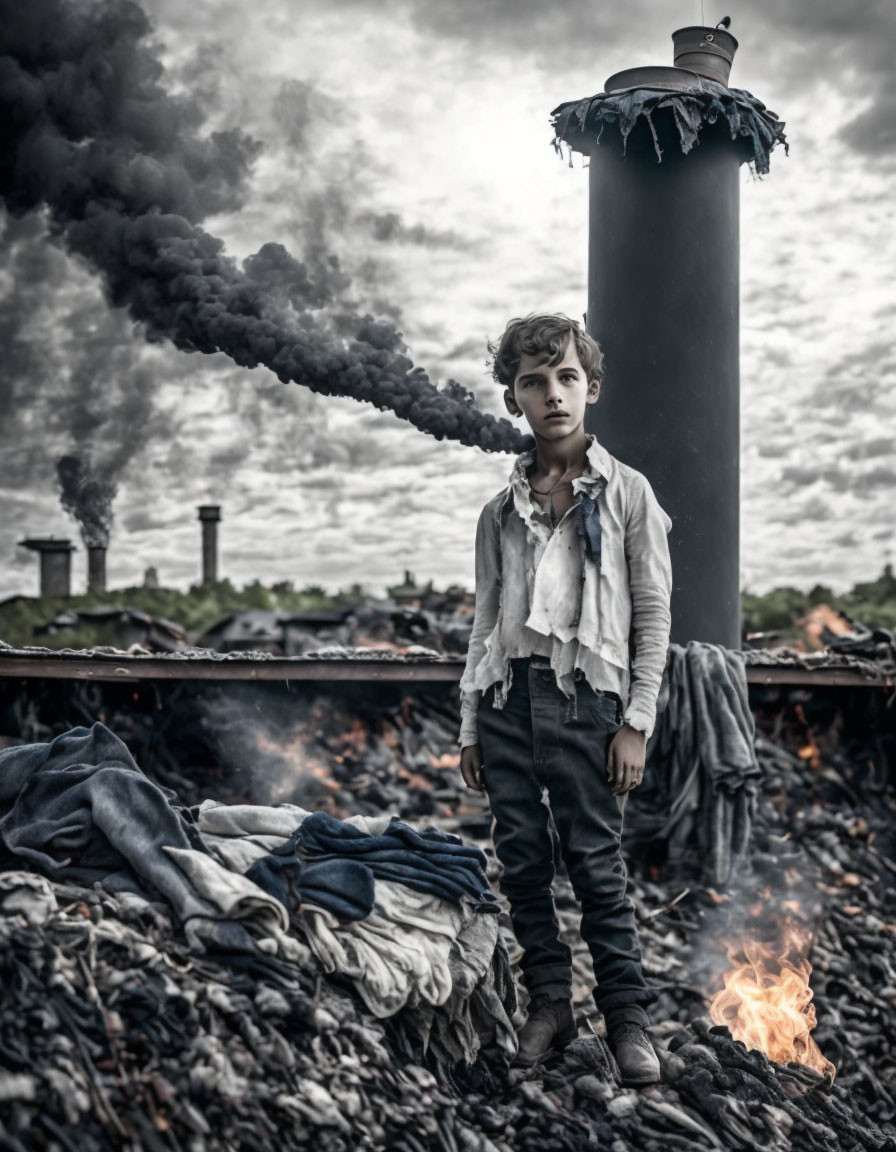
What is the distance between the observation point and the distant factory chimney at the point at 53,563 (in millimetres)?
21484

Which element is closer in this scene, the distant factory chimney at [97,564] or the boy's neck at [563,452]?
the boy's neck at [563,452]

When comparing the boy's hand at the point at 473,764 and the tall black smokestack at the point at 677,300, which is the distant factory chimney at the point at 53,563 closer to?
the tall black smokestack at the point at 677,300

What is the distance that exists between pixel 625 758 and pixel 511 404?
1.32 meters

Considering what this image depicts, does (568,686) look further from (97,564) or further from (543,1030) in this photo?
(97,564)

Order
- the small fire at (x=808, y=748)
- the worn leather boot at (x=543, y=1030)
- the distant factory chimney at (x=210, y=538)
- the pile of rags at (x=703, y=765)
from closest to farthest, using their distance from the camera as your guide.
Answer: the worn leather boot at (x=543, y=1030) < the pile of rags at (x=703, y=765) < the small fire at (x=808, y=748) < the distant factory chimney at (x=210, y=538)

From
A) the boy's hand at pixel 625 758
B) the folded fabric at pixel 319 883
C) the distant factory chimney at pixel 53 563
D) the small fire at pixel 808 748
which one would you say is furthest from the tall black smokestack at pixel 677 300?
the distant factory chimney at pixel 53 563

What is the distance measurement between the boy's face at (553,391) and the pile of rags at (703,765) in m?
3.14

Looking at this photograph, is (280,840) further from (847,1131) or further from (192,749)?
(192,749)

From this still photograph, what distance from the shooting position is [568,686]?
12.7ft

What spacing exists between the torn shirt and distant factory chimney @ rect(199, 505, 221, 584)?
619 inches

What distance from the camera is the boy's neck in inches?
163

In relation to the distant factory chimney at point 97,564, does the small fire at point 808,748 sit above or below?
below

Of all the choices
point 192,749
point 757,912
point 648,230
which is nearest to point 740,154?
point 648,230

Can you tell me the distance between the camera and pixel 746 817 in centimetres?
712
